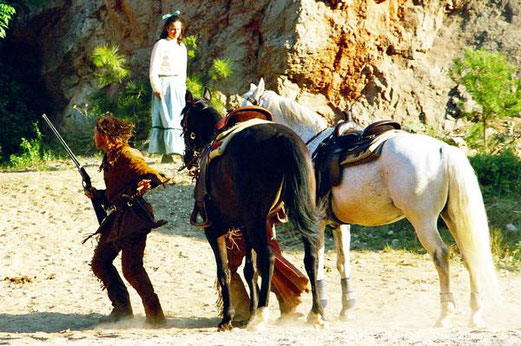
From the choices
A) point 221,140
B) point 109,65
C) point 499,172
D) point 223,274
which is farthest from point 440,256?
point 109,65

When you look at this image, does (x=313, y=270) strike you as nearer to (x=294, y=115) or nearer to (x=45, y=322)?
(x=294, y=115)

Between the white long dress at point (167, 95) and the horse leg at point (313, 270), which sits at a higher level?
the white long dress at point (167, 95)

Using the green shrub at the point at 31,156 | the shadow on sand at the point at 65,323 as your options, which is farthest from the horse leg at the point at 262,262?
the green shrub at the point at 31,156

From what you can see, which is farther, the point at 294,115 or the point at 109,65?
the point at 109,65

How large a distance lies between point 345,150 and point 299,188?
103 cm

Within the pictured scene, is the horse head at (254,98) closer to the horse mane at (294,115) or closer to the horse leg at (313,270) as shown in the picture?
the horse mane at (294,115)

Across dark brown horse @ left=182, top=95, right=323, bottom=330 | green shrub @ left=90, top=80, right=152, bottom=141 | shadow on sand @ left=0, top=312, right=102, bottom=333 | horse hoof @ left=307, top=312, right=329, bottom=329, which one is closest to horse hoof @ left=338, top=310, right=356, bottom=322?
dark brown horse @ left=182, top=95, right=323, bottom=330

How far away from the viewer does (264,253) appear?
6355mm

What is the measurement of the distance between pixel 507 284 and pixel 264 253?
3520 millimetres

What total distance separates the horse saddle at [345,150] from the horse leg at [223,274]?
96 cm

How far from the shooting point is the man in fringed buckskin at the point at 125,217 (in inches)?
280

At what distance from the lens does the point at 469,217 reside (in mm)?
6645

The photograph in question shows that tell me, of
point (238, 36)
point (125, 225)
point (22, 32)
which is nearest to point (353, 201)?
point (125, 225)

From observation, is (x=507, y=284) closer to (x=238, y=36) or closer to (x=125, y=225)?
(x=125, y=225)
